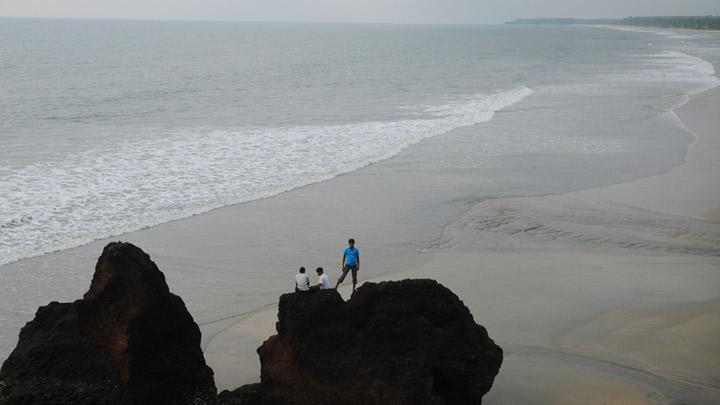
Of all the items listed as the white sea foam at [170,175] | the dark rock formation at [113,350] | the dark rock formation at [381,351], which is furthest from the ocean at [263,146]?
the dark rock formation at [381,351]

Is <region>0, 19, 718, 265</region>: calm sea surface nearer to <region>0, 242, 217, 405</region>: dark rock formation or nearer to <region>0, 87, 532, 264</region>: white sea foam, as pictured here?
<region>0, 87, 532, 264</region>: white sea foam

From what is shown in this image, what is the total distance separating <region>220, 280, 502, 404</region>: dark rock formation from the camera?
8.66 metres

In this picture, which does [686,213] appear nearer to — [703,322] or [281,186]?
[703,322]

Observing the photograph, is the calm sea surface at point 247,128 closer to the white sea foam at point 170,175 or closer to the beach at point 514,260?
the white sea foam at point 170,175

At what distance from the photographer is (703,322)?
40.5 ft

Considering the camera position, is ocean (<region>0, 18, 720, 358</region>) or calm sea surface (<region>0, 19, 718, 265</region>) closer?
ocean (<region>0, 18, 720, 358</region>)

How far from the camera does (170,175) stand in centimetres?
2436

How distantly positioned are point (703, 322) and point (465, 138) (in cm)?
1985

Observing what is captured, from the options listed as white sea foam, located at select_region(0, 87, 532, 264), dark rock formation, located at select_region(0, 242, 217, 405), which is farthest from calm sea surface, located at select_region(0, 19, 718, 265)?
dark rock formation, located at select_region(0, 242, 217, 405)

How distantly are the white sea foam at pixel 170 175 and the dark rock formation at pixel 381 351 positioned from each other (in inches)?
375

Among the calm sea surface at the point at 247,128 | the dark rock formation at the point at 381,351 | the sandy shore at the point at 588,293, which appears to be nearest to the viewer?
the dark rock formation at the point at 381,351

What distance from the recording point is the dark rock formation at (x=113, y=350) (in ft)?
29.0

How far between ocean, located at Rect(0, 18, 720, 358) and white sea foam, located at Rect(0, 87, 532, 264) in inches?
2.8

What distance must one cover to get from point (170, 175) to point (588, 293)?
46.8 ft
